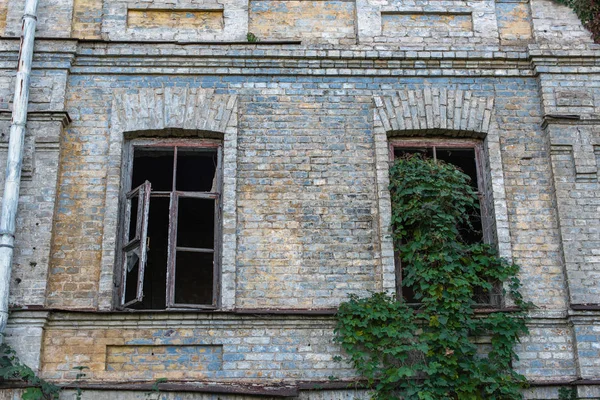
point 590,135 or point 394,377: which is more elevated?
point 590,135

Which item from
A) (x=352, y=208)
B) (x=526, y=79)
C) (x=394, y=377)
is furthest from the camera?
(x=526, y=79)

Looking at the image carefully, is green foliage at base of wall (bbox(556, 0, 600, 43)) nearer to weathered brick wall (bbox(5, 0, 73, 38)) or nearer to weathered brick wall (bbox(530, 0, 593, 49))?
weathered brick wall (bbox(530, 0, 593, 49))

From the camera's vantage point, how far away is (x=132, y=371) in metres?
7.32

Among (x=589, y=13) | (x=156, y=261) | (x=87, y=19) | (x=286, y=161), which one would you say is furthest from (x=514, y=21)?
(x=156, y=261)

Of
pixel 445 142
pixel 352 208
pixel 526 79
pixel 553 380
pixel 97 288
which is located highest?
pixel 526 79

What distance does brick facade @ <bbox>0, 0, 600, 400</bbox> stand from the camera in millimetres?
7395

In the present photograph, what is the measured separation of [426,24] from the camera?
28.8ft

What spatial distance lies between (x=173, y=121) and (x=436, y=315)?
10.2ft

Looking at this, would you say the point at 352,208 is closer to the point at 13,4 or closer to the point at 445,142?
the point at 445,142

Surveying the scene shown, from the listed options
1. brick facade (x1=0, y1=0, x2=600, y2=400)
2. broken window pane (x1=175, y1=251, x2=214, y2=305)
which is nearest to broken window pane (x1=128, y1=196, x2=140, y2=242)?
brick facade (x1=0, y1=0, x2=600, y2=400)

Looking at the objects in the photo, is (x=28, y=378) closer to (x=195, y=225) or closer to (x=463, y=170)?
(x=463, y=170)

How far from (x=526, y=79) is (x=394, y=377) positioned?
3.43m

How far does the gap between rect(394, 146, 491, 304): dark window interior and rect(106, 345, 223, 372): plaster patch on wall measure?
6.05 ft

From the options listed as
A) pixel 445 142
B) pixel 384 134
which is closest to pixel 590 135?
pixel 445 142
